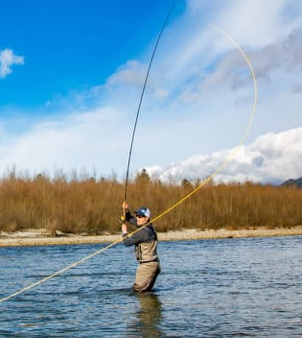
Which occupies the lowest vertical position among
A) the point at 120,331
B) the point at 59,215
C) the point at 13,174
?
the point at 120,331

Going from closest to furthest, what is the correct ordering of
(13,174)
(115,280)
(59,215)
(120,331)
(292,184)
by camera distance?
(120,331) < (115,280) < (59,215) < (13,174) < (292,184)

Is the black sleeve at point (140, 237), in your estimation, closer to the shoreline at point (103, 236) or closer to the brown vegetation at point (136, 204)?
the shoreline at point (103, 236)

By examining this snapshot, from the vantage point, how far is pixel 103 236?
96.2ft

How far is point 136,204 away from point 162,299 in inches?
811

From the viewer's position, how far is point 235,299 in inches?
474

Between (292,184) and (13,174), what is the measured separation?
1605 cm

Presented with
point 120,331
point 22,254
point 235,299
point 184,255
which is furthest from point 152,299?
point 22,254

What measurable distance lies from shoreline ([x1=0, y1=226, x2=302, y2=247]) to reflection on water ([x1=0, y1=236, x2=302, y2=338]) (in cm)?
622

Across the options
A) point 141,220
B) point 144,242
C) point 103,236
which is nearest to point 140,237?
point 144,242

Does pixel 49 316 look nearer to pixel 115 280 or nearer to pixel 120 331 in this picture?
pixel 120 331

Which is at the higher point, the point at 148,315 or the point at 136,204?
the point at 136,204

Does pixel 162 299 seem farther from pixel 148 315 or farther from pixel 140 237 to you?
pixel 148 315

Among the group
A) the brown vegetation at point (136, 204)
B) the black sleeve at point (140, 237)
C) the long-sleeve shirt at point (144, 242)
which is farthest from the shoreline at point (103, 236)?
the black sleeve at point (140, 237)

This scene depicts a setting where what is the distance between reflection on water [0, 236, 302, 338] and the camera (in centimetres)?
959
